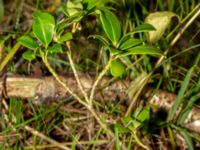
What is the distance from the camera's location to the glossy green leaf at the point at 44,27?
1.01 metres

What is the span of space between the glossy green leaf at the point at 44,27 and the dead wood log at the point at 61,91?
0.38 m

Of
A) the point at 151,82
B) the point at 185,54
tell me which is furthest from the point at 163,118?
the point at 185,54

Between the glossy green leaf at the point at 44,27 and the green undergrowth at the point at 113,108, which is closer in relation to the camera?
the glossy green leaf at the point at 44,27

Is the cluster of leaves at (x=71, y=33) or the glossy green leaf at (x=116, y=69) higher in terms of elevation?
the cluster of leaves at (x=71, y=33)

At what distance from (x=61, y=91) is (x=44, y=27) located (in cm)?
40

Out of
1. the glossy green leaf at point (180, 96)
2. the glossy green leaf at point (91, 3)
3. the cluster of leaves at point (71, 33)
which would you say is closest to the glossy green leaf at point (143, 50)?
the cluster of leaves at point (71, 33)

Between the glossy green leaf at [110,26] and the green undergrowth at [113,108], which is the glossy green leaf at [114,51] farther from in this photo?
the green undergrowth at [113,108]

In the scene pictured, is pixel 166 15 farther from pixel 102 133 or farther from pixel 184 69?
pixel 102 133

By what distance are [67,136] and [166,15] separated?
1.71 feet

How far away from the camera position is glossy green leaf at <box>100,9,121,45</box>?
39.1 inches

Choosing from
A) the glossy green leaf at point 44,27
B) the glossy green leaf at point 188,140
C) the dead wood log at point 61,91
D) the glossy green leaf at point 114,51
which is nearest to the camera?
the glossy green leaf at point 114,51

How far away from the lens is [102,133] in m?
1.37

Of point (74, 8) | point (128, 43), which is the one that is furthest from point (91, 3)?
point (128, 43)

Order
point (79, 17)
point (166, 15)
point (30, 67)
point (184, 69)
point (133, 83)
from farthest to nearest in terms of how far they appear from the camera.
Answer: point (30, 67)
point (184, 69)
point (133, 83)
point (166, 15)
point (79, 17)
